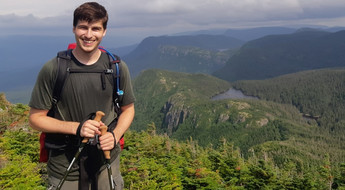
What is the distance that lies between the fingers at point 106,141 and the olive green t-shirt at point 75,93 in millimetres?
626

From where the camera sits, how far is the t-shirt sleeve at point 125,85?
4946mm

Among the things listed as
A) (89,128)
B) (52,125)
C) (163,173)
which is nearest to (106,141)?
(89,128)

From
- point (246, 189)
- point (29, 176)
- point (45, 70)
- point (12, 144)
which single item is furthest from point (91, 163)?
point (12, 144)

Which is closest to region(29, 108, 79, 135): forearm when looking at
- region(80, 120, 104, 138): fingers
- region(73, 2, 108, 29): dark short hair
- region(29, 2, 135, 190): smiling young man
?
region(29, 2, 135, 190): smiling young man

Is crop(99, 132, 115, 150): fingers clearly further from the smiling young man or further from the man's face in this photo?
the man's face

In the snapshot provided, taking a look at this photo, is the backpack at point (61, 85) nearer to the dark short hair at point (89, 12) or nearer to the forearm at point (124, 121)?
the forearm at point (124, 121)

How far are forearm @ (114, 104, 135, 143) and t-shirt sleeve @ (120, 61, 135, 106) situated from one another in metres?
0.15

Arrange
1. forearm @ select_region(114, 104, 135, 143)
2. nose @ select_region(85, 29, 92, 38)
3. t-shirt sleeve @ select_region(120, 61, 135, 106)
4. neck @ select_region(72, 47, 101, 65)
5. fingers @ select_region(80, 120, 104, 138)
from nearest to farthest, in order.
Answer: fingers @ select_region(80, 120, 104, 138) → nose @ select_region(85, 29, 92, 38) → neck @ select_region(72, 47, 101, 65) → forearm @ select_region(114, 104, 135, 143) → t-shirt sleeve @ select_region(120, 61, 135, 106)

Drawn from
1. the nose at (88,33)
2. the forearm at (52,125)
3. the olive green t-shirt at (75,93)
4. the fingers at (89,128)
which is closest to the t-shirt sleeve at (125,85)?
the olive green t-shirt at (75,93)

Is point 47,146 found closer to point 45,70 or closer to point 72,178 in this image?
point 72,178

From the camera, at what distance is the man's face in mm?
4508

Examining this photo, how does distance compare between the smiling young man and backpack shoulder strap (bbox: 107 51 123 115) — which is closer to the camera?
the smiling young man

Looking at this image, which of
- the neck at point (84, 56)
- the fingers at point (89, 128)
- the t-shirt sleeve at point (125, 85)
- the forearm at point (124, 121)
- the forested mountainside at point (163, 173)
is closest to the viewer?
the fingers at point (89, 128)

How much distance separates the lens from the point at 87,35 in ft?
14.7
